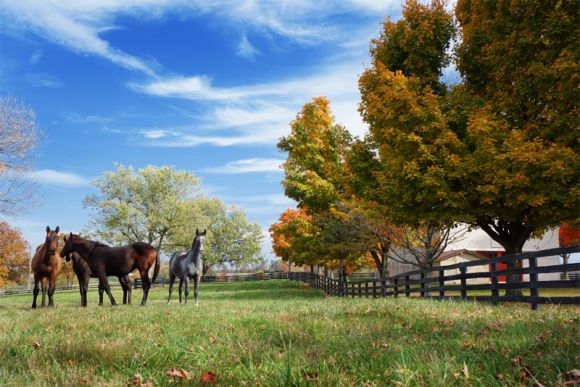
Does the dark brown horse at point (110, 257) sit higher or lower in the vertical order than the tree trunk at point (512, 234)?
lower

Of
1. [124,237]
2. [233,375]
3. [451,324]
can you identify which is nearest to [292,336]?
[233,375]

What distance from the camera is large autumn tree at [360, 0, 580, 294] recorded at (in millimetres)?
14406

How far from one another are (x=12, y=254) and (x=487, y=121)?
234 ft

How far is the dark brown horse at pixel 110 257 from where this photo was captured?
1530 centimetres

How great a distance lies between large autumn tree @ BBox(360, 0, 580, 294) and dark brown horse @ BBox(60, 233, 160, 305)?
9.28 meters

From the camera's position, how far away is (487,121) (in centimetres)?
1485

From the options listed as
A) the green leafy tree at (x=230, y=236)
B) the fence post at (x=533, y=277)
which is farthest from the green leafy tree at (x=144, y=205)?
the fence post at (x=533, y=277)

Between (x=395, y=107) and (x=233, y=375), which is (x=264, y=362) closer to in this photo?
(x=233, y=375)

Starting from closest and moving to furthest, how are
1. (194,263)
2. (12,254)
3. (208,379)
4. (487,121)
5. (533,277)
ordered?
Result: (208,379) < (533,277) < (487,121) < (194,263) < (12,254)

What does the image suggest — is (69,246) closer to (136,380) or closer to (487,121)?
(136,380)

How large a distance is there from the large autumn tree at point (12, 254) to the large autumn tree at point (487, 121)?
203ft

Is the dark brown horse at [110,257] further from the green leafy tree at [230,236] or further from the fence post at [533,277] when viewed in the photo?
the green leafy tree at [230,236]

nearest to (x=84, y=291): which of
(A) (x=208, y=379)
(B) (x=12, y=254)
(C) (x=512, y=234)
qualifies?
(A) (x=208, y=379)

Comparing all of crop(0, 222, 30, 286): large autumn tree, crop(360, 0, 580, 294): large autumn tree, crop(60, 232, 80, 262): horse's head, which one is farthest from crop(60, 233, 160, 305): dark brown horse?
crop(0, 222, 30, 286): large autumn tree
